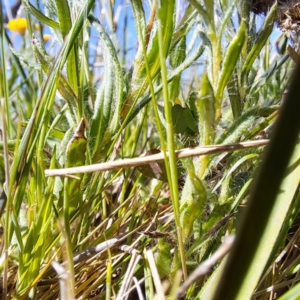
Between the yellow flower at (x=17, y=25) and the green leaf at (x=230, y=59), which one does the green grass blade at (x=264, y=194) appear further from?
the yellow flower at (x=17, y=25)

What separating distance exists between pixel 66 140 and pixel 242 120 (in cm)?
31

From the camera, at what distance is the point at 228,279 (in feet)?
0.89

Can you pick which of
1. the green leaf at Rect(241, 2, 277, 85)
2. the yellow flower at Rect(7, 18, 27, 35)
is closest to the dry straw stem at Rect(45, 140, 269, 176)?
the green leaf at Rect(241, 2, 277, 85)

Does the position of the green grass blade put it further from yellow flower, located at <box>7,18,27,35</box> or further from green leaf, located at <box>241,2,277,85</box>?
yellow flower, located at <box>7,18,27,35</box>

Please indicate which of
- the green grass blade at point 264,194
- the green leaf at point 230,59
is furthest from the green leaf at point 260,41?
Result: the green grass blade at point 264,194

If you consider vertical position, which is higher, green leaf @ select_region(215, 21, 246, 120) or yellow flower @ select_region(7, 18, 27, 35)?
yellow flower @ select_region(7, 18, 27, 35)

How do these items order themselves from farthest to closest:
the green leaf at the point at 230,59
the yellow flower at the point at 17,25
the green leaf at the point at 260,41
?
the yellow flower at the point at 17,25 < the green leaf at the point at 260,41 < the green leaf at the point at 230,59

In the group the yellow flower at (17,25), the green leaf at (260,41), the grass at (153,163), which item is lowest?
the grass at (153,163)

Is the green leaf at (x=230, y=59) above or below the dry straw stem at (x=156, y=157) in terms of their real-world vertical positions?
above

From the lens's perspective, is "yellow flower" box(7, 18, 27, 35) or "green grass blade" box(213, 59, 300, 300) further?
"yellow flower" box(7, 18, 27, 35)

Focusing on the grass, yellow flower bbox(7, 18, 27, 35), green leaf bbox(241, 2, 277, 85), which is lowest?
the grass

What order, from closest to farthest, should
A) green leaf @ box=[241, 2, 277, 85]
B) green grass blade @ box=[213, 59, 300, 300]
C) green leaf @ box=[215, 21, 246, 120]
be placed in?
1. green grass blade @ box=[213, 59, 300, 300]
2. green leaf @ box=[215, 21, 246, 120]
3. green leaf @ box=[241, 2, 277, 85]

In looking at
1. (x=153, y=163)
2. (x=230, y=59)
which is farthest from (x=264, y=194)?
(x=153, y=163)

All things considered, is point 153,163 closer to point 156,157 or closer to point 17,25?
point 156,157
